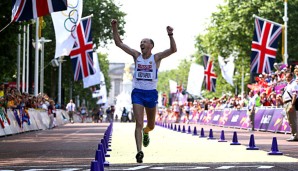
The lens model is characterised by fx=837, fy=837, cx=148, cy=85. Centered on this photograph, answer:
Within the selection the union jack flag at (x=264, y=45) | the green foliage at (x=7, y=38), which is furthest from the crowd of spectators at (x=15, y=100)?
the union jack flag at (x=264, y=45)

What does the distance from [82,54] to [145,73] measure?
93.3 feet

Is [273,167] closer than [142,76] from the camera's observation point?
Yes

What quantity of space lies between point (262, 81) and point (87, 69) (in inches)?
357

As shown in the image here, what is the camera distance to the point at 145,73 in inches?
571

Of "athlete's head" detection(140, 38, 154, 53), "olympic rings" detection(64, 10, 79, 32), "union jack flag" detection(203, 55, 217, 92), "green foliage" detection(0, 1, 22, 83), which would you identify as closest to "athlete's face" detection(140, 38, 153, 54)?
"athlete's head" detection(140, 38, 154, 53)

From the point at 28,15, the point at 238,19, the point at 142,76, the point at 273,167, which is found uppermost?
the point at 238,19

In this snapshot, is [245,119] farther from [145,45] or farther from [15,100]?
[145,45]

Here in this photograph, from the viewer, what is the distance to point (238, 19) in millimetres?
73125

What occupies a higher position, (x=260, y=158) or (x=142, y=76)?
(x=142, y=76)

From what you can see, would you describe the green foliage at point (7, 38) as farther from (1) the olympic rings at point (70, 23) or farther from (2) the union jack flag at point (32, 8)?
(2) the union jack flag at point (32, 8)

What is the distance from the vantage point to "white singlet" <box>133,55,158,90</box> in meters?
14.5

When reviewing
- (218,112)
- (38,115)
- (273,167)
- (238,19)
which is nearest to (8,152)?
(273,167)

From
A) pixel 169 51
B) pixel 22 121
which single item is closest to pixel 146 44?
pixel 169 51

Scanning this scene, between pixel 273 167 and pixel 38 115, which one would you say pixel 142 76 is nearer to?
pixel 273 167
